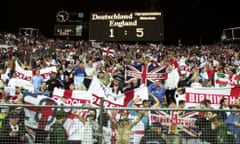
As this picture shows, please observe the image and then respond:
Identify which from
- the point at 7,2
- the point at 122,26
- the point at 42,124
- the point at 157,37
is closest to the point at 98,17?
the point at 122,26

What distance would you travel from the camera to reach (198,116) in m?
5.76

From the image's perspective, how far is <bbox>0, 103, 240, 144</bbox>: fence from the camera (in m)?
5.51

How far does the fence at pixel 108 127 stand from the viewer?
5.51 meters

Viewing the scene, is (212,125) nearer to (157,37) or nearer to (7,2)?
(157,37)

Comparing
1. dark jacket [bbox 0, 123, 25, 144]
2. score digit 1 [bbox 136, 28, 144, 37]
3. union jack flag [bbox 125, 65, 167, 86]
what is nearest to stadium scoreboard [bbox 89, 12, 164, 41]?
score digit 1 [bbox 136, 28, 144, 37]

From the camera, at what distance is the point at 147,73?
10852 mm

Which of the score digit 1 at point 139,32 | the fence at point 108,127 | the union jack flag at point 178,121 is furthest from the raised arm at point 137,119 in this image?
the score digit 1 at point 139,32

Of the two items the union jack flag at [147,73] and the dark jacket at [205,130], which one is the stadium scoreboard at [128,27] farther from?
the dark jacket at [205,130]

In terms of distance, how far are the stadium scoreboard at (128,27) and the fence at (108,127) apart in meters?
13.3

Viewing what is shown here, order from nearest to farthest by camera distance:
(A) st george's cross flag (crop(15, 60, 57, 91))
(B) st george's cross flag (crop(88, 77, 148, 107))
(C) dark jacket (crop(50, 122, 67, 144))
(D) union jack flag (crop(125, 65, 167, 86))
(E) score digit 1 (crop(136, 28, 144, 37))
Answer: (C) dark jacket (crop(50, 122, 67, 144)), (B) st george's cross flag (crop(88, 77, 148, 107)), (A) st george's cross flag (crop(15, 60, 57, 91)), (D) union jack flag (crop(125, 65, 167, 86)), (E) score digit 1 (crop(136, 28, 144, 37))

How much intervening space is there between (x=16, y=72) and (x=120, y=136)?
613 cm

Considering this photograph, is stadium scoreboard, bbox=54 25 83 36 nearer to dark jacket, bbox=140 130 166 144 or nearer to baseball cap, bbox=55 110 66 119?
baseball cap, bbox=55 110 66 119

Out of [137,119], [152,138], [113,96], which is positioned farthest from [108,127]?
[113,96]

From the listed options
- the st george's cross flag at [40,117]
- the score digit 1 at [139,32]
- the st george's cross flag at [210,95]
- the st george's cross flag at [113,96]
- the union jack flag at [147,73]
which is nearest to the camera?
the st george's cross flag at [40,117]
